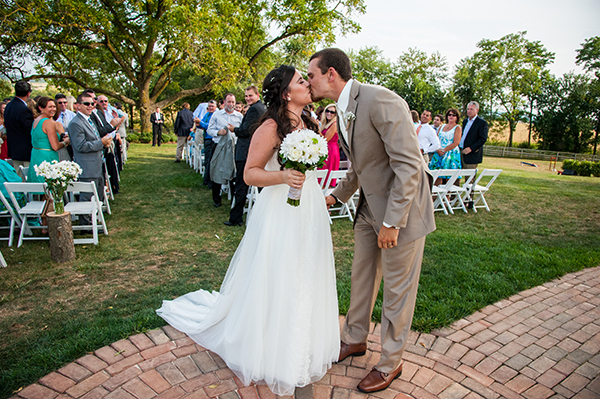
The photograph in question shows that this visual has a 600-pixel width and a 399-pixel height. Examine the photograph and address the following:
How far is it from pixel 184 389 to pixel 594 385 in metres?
3.08

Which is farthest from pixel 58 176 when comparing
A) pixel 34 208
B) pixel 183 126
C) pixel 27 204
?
pixel 183 126

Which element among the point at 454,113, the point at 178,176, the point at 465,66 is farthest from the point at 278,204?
the point at 465,66

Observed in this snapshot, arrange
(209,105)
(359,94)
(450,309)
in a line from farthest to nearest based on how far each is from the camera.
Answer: (209,105) < (450,309) < (359,94)

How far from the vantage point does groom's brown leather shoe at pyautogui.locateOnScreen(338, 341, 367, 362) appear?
9.51 ft

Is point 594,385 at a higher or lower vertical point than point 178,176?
lower

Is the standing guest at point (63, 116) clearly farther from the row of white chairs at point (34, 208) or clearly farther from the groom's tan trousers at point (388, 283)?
the groom's tan trousers at point (388, 283)

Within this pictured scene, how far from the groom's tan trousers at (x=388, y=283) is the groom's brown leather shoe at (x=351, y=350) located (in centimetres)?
23

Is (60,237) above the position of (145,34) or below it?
below

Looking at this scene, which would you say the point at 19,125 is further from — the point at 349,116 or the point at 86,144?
the point at 349,116

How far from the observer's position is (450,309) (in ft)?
12.2

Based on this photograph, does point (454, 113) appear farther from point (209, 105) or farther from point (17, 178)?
point (17, 178)

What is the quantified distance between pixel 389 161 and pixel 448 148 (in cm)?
682

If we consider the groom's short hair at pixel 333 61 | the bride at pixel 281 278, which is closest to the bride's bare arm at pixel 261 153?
the bride at pixel 281 278

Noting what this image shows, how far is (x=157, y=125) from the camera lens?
20422mm
